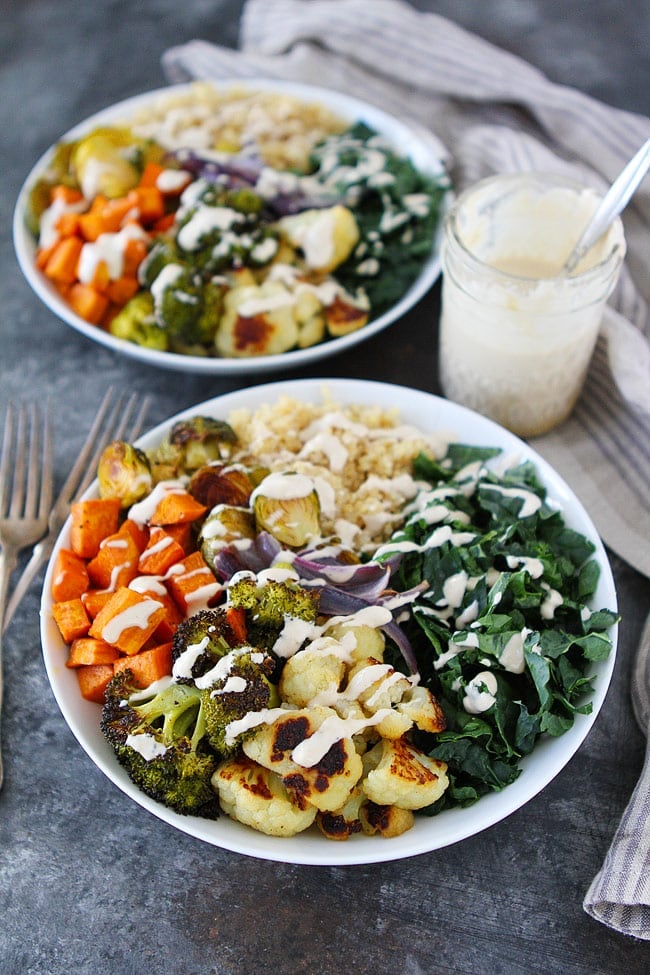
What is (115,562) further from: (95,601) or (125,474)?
(125,474)

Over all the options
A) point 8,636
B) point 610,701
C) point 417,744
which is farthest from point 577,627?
point 8,636

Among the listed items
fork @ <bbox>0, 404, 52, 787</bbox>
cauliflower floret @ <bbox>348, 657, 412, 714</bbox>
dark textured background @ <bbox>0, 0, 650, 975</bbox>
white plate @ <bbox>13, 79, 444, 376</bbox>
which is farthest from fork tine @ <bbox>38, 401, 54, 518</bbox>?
cauliflower floret @ <bbox>348, 657, 412, 714</bbox>

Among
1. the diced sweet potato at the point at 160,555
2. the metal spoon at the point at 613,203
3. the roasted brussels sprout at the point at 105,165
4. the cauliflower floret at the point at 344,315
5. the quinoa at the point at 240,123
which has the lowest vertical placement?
the diced sweet potato at the point at 160,555

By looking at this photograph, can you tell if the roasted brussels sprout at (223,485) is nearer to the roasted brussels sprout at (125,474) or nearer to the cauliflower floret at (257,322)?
the roasted brussels sprout at (125,474)

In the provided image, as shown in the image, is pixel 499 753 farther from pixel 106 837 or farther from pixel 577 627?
pixel 106 837

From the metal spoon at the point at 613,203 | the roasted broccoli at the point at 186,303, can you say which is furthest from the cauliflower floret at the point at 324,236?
the metal spoon at the point at 613,203

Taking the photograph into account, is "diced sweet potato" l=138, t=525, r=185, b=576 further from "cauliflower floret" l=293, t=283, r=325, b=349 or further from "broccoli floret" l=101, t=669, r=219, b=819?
"cauliflower floret" l=293, t=283, r=325, b=349
